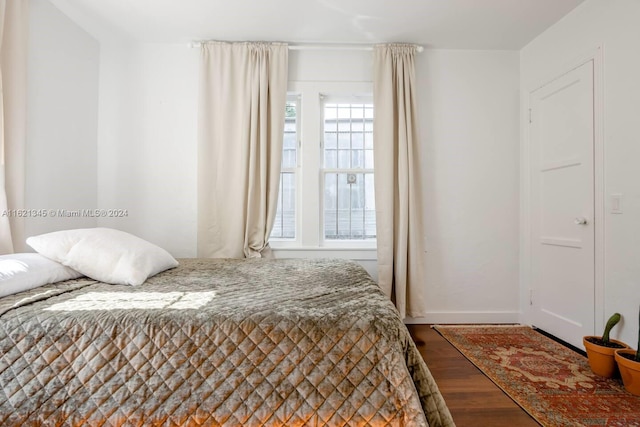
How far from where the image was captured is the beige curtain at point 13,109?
1924mm

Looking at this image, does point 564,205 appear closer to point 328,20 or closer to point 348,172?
point 348,172

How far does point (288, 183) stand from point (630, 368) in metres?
2.66

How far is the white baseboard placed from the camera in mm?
3008

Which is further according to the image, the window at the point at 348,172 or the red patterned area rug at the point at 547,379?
the window at the point at 348,172

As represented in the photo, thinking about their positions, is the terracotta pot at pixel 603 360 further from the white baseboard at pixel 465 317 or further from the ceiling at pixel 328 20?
the ceiling at pixel 328 20

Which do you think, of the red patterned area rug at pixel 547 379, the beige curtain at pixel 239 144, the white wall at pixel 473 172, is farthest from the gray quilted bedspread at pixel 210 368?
the white wall at pixel 473 172

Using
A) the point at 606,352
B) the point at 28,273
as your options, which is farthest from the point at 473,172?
the point at 28,273

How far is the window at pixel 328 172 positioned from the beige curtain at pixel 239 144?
281mm

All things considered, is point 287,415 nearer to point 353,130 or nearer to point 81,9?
point 353,130

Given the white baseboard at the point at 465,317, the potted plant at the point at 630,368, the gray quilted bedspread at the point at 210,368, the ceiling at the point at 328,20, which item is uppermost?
the ceiling at the point at 328,20

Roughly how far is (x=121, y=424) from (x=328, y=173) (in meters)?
2.50

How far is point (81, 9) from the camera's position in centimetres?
244

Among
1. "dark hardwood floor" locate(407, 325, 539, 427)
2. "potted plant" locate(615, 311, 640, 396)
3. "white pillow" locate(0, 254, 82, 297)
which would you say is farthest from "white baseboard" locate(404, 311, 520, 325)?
"white pillow" locate(0, 254, 82, 297)

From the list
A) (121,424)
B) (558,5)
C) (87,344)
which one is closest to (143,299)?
(87,344)
